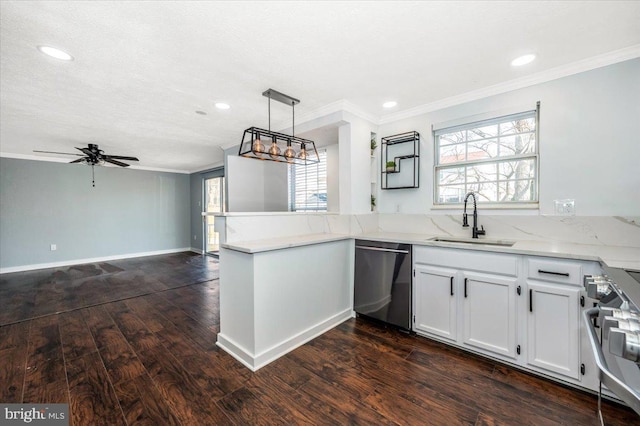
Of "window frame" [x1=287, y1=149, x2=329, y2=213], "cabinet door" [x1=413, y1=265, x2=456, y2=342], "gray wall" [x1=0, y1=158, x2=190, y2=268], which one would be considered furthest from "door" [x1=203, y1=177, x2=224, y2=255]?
"cabinet door" [x1=413, y1=265, x2=456, y2=342]

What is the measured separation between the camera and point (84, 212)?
245 inches

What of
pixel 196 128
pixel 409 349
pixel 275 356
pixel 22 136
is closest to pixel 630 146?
pixel 409 349

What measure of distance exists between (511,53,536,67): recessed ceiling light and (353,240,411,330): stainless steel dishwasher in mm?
1748

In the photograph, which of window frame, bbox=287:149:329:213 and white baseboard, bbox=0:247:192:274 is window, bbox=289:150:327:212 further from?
white baseboard, bbox=0:247:192:274

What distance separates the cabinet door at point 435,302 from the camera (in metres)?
2.31

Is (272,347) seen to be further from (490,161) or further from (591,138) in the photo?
(591,138)

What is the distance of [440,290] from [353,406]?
123cm

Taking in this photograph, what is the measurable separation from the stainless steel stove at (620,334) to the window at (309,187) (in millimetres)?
3117

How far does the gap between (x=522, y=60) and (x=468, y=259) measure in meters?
1.65

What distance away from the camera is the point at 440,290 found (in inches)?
92.9

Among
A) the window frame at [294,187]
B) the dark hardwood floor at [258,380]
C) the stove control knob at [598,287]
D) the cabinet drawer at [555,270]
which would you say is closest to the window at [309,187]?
the window frame at [294,187]

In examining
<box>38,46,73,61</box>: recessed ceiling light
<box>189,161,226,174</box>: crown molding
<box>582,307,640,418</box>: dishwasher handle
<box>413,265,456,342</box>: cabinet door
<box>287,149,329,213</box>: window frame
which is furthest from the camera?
<box>189,161,226,174</box>: crown molding

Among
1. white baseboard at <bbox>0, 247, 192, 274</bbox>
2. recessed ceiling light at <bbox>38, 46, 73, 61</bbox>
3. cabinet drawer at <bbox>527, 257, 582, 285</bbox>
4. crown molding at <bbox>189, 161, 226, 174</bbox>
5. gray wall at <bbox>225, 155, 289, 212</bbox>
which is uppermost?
recessed ceiling light at <bbox>38, 46, 73, 61</bbox>

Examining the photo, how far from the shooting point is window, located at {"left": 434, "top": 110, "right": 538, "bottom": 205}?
2.51 meters
